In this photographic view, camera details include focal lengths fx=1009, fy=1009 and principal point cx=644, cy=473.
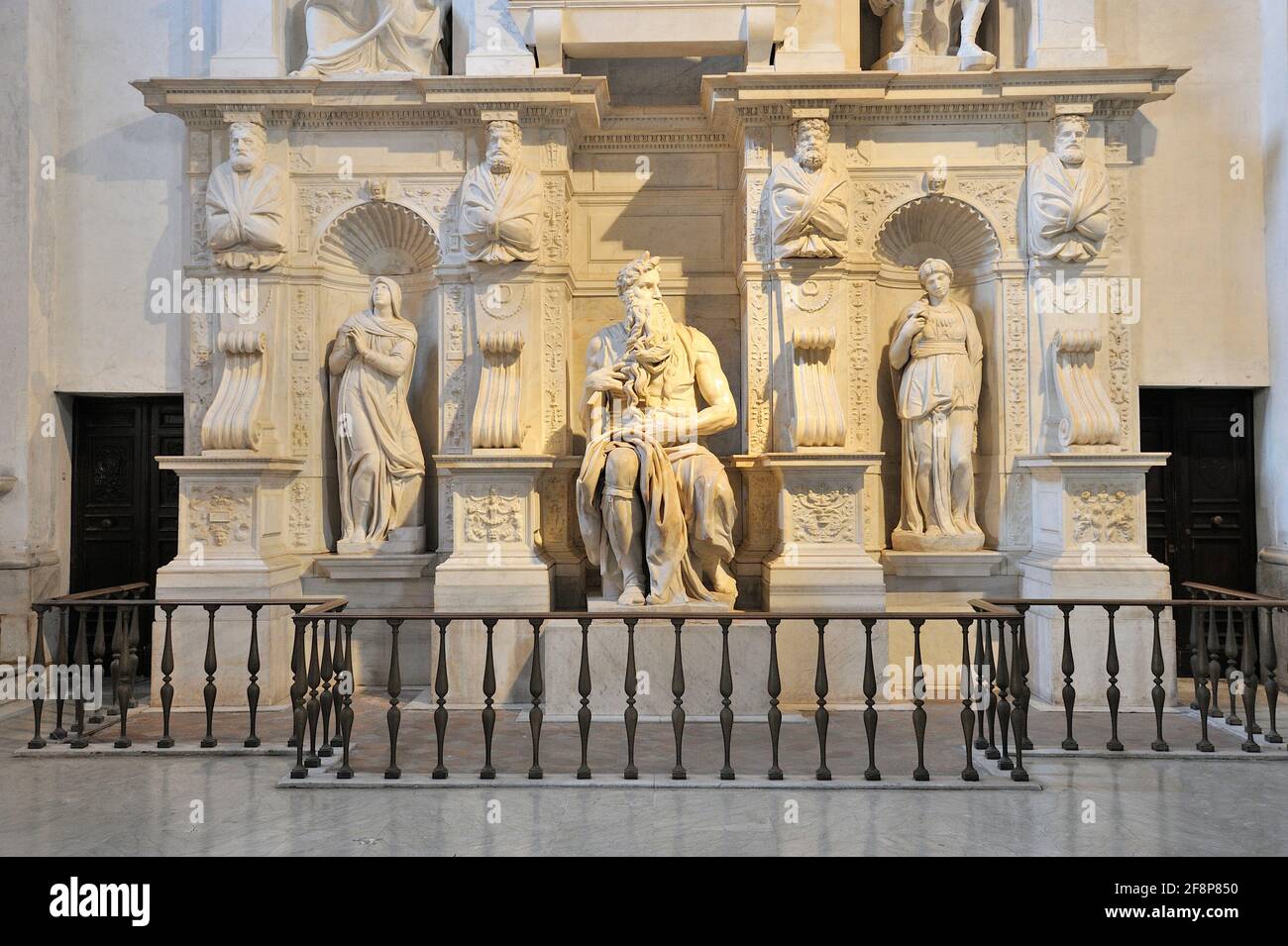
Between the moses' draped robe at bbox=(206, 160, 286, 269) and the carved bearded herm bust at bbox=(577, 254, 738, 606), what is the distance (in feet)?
7.68

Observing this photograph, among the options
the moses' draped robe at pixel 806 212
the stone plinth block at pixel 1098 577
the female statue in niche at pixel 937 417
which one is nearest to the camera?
the stone plinth block at pixel 1098 577

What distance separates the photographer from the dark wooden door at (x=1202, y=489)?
7531 mm

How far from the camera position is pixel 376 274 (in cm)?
755

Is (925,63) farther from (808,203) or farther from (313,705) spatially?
(313,705)

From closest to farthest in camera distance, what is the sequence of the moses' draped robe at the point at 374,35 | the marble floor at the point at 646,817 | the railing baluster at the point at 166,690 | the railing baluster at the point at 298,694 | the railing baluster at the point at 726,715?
the marble floor at the point at 646,817, the railing baluster at the point at 726,715, the railing baluster at the point at 298,694, the railing baluster at the point at 166,690, the moses' draped robe at the point at 374,35

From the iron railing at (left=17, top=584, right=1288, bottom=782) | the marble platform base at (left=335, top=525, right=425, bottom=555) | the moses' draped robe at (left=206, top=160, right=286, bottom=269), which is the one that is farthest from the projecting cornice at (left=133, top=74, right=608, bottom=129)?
the iron railing at (left=17, top=584, right=1288, bottom=782)

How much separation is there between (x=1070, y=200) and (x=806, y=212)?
1.77 metres

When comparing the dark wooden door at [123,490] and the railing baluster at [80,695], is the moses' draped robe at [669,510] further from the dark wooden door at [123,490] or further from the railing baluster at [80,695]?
the dark wooden door at [123,490]

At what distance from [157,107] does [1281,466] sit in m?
8.34

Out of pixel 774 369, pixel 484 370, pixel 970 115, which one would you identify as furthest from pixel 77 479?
pixel 970 115

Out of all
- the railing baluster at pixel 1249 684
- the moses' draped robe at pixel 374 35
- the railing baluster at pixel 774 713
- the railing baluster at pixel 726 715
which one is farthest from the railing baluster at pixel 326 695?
the railing baluster at pixel 1249 684

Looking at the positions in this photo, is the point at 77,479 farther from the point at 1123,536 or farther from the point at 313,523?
the point at 1123,536

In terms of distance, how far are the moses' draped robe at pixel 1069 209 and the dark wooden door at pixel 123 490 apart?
6.40m
